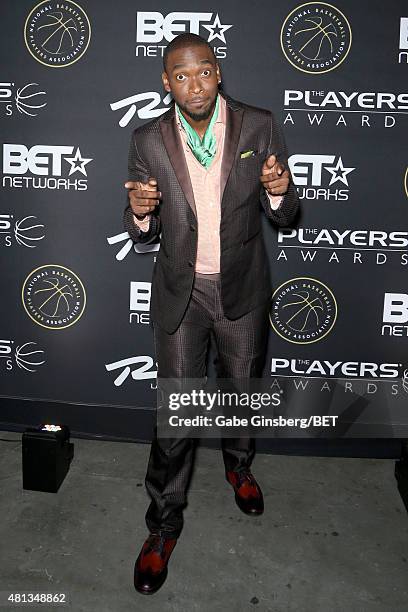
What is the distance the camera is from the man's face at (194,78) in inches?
85.9

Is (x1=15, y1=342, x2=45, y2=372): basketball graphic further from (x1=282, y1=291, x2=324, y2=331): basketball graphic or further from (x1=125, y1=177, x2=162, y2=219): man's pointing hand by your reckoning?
(x1=125, y1=177, x2=162, y2=219): man's pointing hand

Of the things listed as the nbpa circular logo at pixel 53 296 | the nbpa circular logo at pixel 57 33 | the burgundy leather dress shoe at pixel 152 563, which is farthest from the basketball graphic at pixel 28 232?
the burgundy leather dress shoe at pixel 152 563

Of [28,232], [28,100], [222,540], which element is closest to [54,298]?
[28,232]

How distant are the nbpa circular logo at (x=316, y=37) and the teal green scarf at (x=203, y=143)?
3.06 ft

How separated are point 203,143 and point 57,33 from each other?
4.28 feet

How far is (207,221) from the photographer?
235 cm

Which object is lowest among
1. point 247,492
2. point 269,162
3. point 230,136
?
point 247,492

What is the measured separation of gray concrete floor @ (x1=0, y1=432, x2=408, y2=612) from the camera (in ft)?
7.57

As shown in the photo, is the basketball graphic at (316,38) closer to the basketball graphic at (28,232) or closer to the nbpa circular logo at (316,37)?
the nbpa circular logo at (316,37)

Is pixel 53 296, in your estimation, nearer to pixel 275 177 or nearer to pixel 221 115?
pixel 221 115

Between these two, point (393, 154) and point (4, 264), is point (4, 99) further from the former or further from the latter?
point (393, 154)

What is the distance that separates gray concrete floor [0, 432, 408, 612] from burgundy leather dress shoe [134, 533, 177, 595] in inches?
1.4

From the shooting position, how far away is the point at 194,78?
2189 mm

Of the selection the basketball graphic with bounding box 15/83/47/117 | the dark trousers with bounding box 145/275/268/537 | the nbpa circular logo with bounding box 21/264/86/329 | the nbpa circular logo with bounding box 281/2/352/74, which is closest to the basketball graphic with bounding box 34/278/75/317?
the nbpa circular logo with bounding box 21/264/86/329
